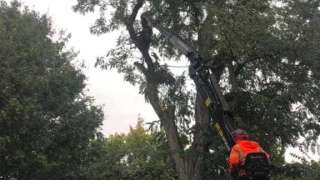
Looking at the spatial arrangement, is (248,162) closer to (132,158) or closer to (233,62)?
(233,62)

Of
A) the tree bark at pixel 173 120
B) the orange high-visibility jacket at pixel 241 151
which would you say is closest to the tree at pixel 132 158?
the tree bark at pixel 173 120

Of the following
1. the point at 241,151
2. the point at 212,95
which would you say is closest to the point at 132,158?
the point at 212,95

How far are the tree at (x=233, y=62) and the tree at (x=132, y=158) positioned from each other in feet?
6.02

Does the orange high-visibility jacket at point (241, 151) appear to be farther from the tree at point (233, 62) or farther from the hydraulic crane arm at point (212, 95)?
the tree at point (233, 62)

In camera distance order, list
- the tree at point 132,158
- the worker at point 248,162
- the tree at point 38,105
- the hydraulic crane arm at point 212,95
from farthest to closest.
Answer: the tree at point 38,105
the tree at point 132,158
the hydraulic crane arm at point 212,95
the worker at point 248,162

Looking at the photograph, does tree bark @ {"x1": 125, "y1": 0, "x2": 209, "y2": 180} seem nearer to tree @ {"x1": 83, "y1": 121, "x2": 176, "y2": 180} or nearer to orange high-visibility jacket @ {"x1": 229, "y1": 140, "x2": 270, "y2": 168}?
tree @ {"x1": 83, "y1": 121, "x2": 176, "y2": 180}

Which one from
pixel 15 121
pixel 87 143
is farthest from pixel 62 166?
pixel 15 121

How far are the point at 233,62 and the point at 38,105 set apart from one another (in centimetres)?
1117

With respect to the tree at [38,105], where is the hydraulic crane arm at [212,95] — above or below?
below

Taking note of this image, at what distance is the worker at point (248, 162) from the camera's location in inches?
394

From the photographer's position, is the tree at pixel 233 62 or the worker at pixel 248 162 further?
the tree at pixel 233 62

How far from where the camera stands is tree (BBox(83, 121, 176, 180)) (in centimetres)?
2220

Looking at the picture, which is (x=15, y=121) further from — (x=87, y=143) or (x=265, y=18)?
(x=265, y=18)

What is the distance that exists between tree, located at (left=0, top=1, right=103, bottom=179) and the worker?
624 inches
